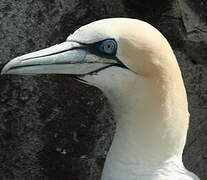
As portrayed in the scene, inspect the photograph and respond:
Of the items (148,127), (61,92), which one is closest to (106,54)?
(148,127)

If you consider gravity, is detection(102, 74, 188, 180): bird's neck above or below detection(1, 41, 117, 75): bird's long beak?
below

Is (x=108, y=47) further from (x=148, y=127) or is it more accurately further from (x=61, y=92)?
(x=61, y=92)

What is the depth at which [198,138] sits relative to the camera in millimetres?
5203

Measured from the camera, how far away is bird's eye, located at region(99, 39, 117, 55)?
320 centimetres

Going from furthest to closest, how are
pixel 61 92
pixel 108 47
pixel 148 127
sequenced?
1. pixel 61 92
2. pixel 148 127
3. pixel 108 47

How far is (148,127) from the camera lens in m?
3.33

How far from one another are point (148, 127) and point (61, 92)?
1563 mm

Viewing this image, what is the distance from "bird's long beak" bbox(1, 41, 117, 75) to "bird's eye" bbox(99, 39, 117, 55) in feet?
0.15

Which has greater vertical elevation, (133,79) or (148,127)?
(133,79)

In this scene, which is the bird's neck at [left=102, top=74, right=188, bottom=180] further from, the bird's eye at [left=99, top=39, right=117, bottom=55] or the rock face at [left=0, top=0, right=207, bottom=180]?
the rock face at [left=0, top=0, right=207, bottom=180]

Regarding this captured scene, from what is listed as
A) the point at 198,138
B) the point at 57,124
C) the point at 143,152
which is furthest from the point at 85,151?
the point at 143,152

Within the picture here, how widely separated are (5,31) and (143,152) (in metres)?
1.66

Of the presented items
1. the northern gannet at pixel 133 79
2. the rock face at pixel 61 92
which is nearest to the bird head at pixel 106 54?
the northern gannet at pixel 133 79

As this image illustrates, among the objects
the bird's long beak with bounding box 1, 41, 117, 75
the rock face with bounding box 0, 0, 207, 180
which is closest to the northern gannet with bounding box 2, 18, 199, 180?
the bird's long beak with bounding box 1, 41, 117, 75
